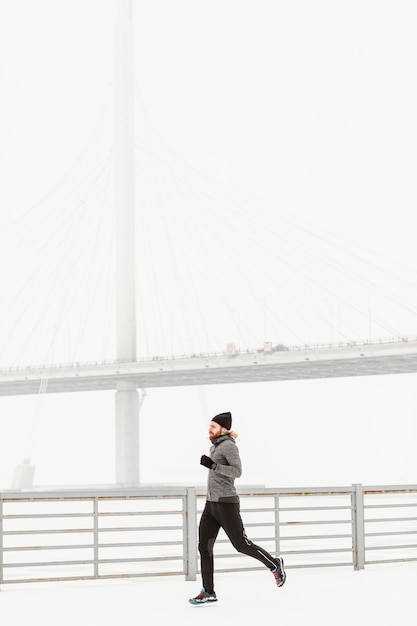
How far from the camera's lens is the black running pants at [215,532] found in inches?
318

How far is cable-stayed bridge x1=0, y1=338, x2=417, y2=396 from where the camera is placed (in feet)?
157

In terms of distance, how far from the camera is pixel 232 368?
50.9 meters

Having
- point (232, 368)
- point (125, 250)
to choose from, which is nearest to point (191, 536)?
point (232, 368)

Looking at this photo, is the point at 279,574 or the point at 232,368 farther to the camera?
the point at 232,368

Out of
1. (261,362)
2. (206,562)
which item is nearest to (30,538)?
(206,562)

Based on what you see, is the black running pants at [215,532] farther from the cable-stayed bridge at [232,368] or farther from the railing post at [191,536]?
the cable-stayed bridge at [232,368]

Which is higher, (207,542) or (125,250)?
(125,250)

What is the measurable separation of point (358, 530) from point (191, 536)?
1.63 m

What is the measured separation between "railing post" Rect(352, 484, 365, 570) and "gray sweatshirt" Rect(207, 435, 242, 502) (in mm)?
2337

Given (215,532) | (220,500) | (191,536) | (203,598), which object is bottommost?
(203,598)

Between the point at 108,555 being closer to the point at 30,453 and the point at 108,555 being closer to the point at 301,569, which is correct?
the point at 301,569

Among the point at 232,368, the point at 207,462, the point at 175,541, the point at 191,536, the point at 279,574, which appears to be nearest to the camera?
the point at 207,462

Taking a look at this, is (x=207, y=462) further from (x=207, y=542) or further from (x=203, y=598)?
(x=203, y=598)

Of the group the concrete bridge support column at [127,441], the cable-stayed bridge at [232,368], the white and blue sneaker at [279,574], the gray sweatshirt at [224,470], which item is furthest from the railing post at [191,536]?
the concrete bridge support column at [127,441]
